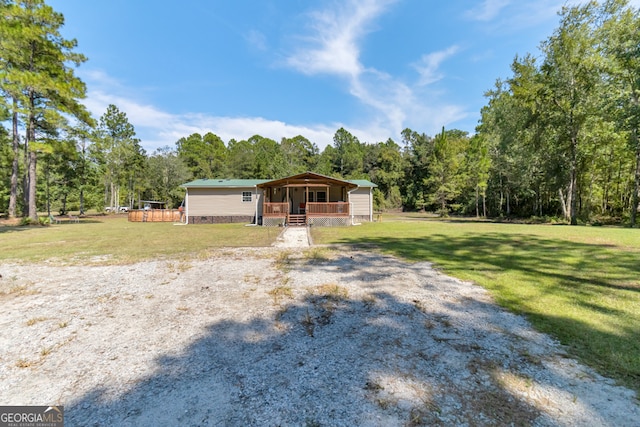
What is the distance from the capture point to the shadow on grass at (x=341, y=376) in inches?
72.4

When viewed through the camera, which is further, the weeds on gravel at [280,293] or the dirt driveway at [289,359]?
the weeds on gravel at [280,293]

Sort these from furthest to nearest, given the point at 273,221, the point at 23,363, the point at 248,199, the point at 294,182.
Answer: the point at 248,199, the point at 294,182, the point at 273,221, the point at 23,363

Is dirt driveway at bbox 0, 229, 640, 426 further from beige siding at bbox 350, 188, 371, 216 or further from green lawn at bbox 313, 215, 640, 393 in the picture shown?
beige siding at bbox 350, 188, 371, 216

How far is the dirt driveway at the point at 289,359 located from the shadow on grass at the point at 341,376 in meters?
0.01

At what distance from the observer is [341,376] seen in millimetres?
2273

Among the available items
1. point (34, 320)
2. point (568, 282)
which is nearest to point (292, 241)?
point (34, 320)

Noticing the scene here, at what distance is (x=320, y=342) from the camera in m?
2.88

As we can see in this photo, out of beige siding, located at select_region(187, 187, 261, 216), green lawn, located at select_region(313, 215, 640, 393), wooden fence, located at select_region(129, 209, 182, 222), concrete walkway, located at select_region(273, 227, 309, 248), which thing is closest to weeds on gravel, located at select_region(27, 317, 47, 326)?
green lawn, located at select_region(313, 215, 640, 393)

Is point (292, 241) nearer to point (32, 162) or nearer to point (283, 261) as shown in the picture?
point (283, 261)

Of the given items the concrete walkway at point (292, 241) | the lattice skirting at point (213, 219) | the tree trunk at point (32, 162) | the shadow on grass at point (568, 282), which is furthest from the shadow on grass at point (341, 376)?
the tree trunk at point (32, 162)

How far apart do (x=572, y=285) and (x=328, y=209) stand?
13332 mm

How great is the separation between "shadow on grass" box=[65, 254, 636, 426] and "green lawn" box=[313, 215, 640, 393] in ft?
1.53

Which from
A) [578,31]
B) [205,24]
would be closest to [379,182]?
[578,31]

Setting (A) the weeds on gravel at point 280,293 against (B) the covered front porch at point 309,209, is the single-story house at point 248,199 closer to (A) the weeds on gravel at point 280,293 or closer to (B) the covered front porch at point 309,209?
(B) the covered front porch at point 309,209
